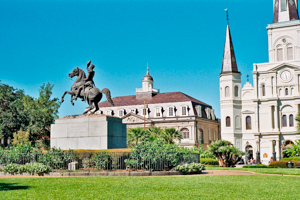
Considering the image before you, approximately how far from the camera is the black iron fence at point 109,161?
19.4 metres

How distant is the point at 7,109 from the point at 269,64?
43.8m

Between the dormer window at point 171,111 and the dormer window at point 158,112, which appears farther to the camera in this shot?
the dormer window at point 158,112

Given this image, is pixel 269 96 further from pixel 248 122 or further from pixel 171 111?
pixel 171 111

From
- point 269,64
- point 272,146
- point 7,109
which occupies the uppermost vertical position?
point 269,64

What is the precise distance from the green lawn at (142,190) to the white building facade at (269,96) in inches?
2158

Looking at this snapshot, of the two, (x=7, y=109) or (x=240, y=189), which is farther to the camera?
(x=7, y=109)

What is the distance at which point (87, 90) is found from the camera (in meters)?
23.5

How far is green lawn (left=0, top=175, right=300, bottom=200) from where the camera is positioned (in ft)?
38.3

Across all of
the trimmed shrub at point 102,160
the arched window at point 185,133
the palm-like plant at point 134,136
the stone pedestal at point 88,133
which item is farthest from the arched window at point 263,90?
the trimmed shrub at point 102,160

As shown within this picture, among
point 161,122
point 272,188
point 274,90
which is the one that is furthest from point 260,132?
point 272,188

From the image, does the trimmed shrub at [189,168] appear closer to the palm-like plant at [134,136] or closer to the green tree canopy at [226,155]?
the green tree canopy at [226,155]

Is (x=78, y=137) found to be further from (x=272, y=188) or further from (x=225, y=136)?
(x=225, y=136)

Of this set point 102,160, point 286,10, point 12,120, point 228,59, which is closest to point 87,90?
point 102,160

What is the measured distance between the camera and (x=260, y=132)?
69.9 m
